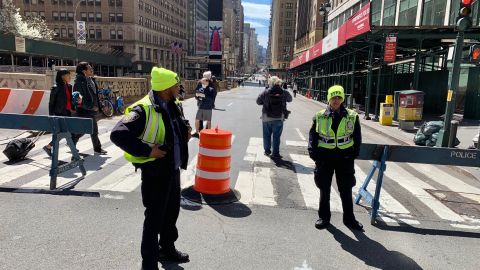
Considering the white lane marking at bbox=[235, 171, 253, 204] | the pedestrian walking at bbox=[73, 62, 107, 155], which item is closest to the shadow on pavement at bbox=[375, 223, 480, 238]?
the white lane marking at bbox=[235, 171, 253, 204]

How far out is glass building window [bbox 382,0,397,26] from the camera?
37178 mm

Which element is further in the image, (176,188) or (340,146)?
(340,146)

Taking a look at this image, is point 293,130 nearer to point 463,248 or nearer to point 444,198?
point 444,198

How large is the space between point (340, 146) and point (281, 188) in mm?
2159

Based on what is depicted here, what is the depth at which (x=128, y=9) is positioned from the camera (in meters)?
84.2

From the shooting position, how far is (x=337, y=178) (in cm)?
505

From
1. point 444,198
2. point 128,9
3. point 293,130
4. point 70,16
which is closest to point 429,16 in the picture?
point 293,130

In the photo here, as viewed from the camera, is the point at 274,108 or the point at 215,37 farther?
the point at 215,37

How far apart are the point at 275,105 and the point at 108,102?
960 centimetres

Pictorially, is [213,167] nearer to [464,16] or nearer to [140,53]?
[464,16]

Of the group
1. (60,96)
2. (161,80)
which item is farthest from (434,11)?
(161,80)

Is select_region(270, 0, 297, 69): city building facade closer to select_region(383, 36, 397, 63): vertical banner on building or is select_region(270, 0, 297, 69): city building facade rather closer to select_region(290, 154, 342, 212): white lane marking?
select_region(383, 36, 397, 63): vertical banner on building

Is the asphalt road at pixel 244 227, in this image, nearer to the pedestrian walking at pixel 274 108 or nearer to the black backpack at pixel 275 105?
the pedestrian walking at pixel 274 108

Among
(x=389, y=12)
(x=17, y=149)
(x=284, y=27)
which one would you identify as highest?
(x=284, y=27)
